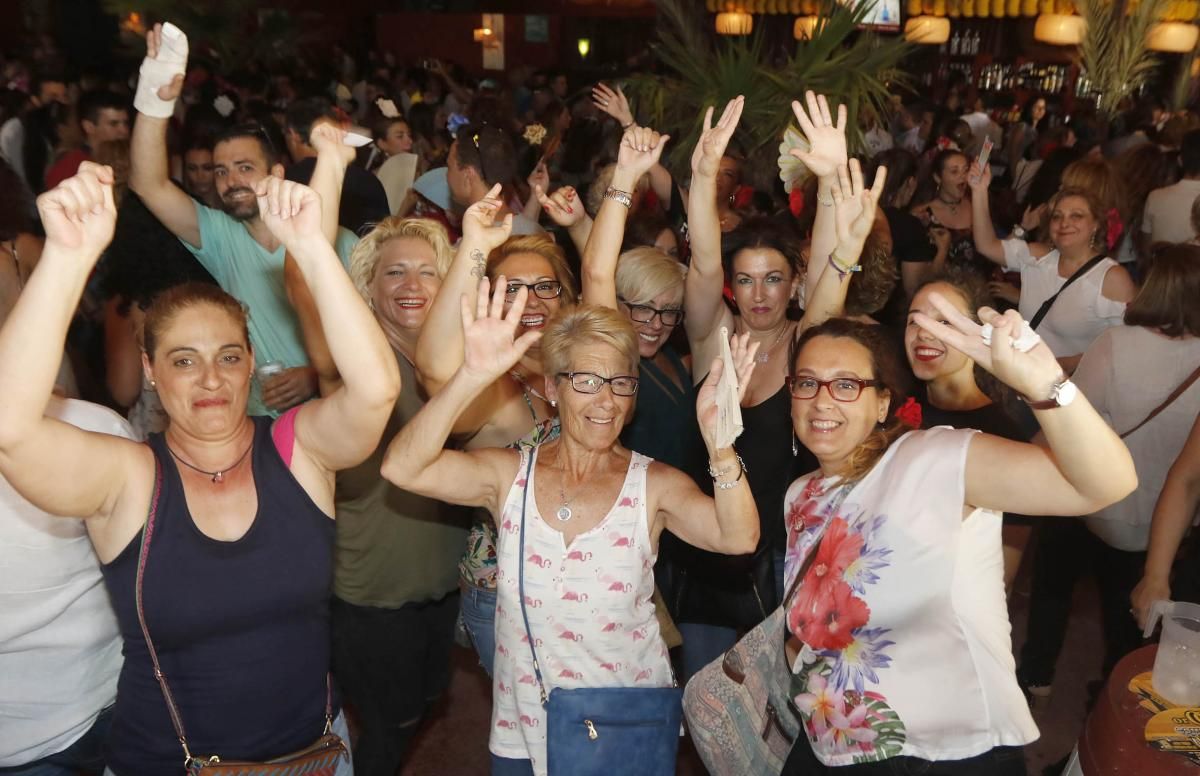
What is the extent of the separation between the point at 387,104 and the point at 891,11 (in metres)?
4.40

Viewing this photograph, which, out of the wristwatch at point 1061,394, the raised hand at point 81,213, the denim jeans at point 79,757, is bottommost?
the denim jeans at point 79,757

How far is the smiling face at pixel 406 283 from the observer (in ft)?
8.89

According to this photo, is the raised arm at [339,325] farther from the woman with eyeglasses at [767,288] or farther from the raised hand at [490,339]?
the woman with eyeglasses at [767,288]

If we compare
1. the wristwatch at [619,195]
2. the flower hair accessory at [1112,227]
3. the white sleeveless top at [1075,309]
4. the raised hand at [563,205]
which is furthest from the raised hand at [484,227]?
the flower hair accessory at [1112,227]

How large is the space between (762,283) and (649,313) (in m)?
0.37

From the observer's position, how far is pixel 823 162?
116 inches

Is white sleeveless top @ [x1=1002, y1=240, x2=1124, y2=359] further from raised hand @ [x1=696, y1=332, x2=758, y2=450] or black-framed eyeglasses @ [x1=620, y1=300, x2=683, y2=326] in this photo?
raised hand @ [x1=696, y1=332, x2=758, y2=450]

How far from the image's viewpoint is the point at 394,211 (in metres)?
5.84

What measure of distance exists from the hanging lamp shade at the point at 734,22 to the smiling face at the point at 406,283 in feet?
38.8

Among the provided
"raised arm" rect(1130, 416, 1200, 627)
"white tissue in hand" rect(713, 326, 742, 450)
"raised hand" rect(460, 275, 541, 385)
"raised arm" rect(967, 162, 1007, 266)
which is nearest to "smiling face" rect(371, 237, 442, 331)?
"raised hand" rect(460, 275, 541, 385)

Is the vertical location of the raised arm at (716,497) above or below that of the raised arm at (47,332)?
below

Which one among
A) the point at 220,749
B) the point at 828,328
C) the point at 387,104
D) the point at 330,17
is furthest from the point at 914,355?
the point at 330,17

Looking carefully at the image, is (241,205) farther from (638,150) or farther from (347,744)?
(347,744)

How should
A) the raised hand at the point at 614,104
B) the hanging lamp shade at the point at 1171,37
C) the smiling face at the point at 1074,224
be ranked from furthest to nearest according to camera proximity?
the hanging lamp shade at the point at 1171,37, the raised hand at the point at 614,104, the smiling face at the point at 1074,224
